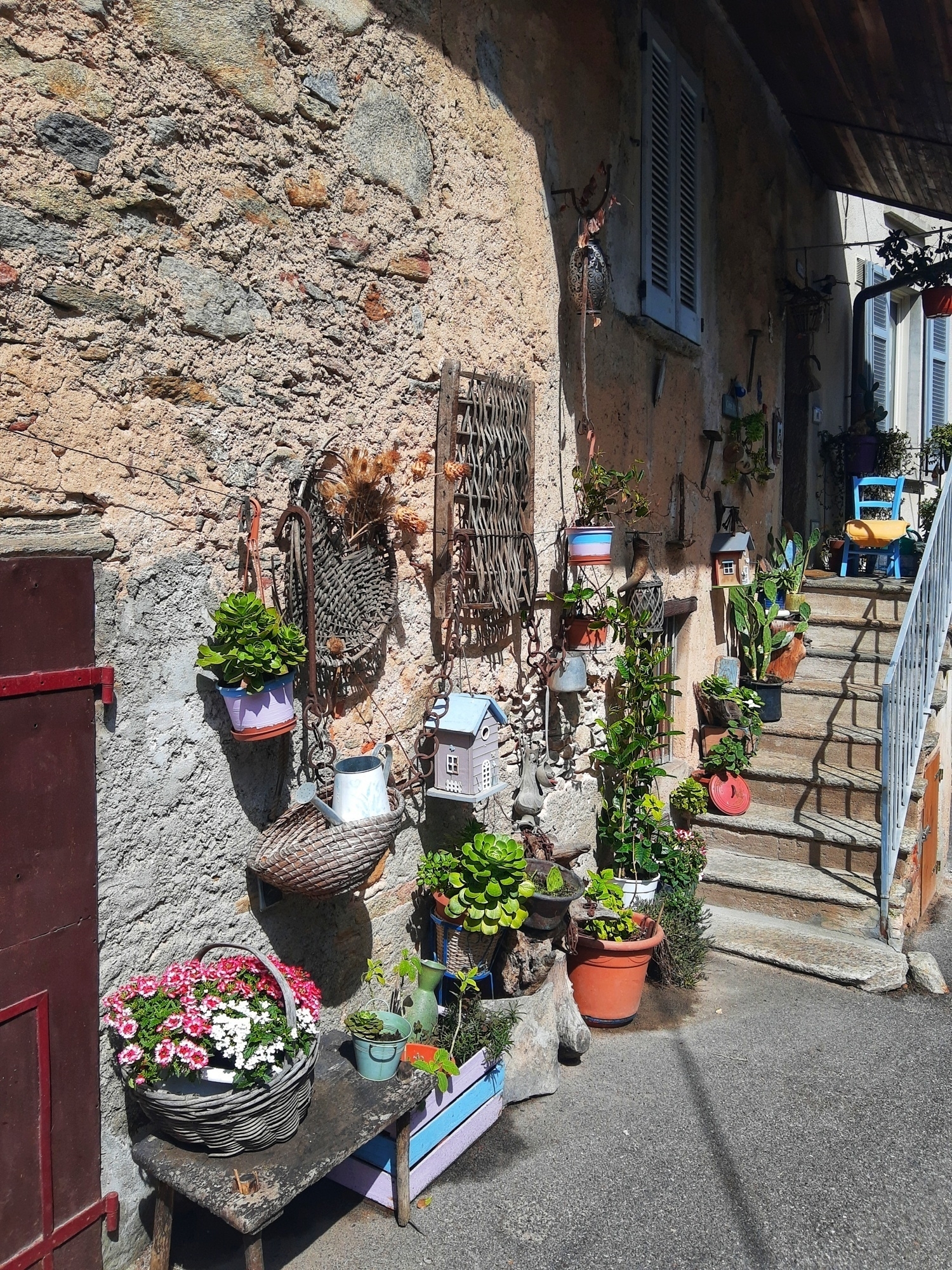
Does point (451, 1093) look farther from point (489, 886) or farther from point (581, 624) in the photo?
point (581, 624)

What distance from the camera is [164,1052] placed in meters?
2.28

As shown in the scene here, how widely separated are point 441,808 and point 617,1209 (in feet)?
4.83

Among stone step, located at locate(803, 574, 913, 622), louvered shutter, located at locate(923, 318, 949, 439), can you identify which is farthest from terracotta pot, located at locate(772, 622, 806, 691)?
louvered shutter, located at locate(923, 318, 949, 439)

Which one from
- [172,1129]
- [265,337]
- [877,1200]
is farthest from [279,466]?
[877,1200]

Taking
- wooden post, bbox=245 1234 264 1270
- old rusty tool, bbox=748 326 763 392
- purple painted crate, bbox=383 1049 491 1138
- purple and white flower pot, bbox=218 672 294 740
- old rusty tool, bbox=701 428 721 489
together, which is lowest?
purple painted crate, bbox=383 1049 491 1138

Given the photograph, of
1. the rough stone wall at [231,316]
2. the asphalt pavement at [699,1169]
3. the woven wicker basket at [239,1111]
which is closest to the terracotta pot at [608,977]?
the asphalt pavement at [699,1169]

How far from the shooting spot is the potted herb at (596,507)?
4.37 metres

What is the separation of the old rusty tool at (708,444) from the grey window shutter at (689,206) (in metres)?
0.58

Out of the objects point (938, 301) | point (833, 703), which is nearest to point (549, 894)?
point (833, 703)

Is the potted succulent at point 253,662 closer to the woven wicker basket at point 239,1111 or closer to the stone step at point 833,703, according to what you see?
the woven wicker basket at point 239,1111

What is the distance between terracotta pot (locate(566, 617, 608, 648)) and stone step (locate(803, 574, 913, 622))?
3.11 meters

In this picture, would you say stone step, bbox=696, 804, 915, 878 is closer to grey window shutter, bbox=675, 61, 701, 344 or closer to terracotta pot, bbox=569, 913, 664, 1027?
terracotta pot, bbox=569, 913, 664, 1027

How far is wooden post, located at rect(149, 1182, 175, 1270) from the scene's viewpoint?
2.44 meters

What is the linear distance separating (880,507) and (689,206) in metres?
3.55
